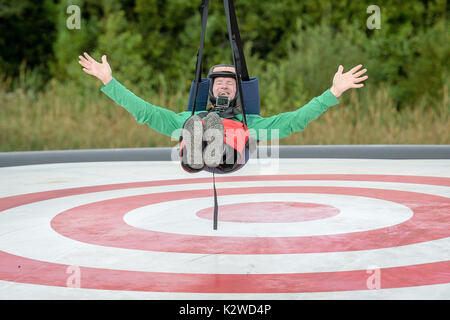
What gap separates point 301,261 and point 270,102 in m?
12.2

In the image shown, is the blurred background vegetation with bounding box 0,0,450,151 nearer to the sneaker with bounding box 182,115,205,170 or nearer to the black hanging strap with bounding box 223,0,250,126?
the sneaker with bounding box 182,115,205,170

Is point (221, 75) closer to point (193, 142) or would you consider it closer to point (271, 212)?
point (193, 142)

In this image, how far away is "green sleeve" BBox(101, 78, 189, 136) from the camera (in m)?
→ 5.41

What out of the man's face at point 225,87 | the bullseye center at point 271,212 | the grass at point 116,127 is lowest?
the bullseye center at point 271,212

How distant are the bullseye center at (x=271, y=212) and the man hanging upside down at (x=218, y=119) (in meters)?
1.02

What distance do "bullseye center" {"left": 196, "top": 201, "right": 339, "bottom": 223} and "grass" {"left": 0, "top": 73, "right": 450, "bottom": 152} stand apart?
5.86 m

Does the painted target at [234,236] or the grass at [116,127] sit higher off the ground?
the grass at [116,127]

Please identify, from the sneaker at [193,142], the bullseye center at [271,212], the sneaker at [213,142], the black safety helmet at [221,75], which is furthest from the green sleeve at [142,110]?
the bullseye center at [271,212]

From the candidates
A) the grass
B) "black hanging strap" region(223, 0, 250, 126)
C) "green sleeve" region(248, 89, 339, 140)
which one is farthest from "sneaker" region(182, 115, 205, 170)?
the grass

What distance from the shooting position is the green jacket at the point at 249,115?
17.7 ft

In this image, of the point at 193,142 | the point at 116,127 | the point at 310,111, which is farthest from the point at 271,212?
the point at 116,127

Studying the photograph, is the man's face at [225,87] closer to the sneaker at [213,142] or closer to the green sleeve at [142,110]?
the green sleeve at [142,110]
